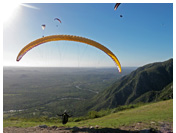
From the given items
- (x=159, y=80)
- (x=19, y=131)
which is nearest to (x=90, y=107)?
(x=159, y=80)

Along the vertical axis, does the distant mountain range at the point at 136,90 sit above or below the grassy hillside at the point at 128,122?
below

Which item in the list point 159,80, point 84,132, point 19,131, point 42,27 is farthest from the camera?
point 159,80

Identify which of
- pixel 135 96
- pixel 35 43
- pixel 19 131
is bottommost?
pixel 135 96

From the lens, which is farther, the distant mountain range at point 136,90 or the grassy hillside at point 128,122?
the distant mountain range at point 136,90

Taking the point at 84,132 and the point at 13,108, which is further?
the point at 13,108

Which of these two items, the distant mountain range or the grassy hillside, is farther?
the distant mountain range

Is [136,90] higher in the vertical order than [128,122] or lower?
lower

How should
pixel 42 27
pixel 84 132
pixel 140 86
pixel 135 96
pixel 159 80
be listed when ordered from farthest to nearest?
pixel 159 80 < pixel 140 86 < pixel 135 96 < pixel 42 27 < pixel 84 132

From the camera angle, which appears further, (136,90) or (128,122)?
(136,90)

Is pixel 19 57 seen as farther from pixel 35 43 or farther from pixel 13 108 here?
pixel 13 108

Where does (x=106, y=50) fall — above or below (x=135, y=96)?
above

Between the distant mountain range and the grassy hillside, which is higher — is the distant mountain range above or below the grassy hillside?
below
